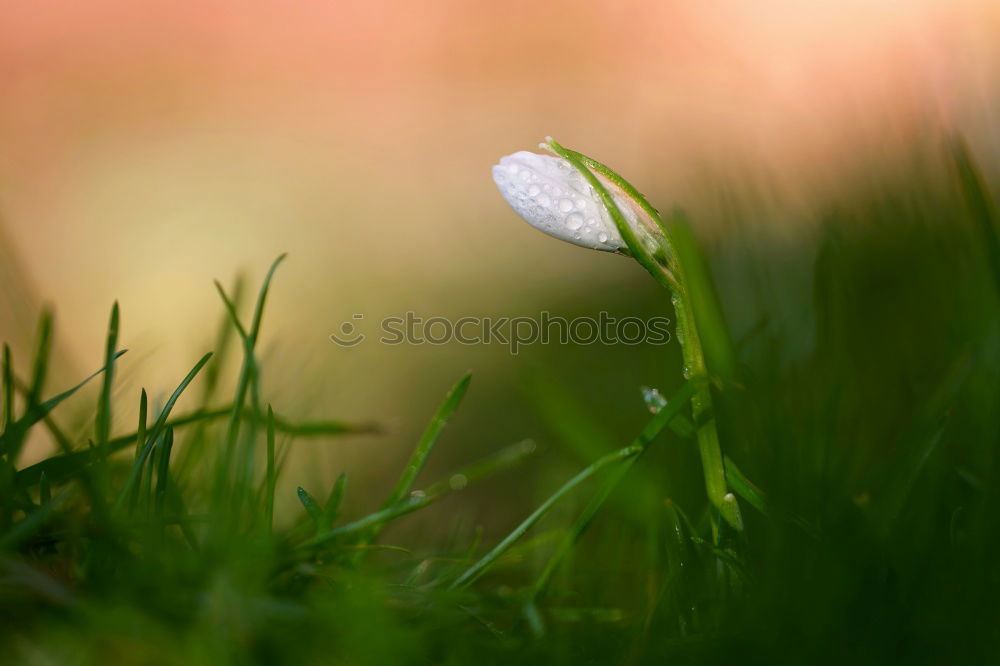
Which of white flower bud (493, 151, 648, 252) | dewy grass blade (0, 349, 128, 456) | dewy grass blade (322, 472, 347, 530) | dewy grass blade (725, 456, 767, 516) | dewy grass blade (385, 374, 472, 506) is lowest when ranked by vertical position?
dewy grass blade (725, 456, 767, 516)

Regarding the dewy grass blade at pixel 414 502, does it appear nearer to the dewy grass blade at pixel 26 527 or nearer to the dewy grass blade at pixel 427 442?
the dewy grass blade at pixel 427 442

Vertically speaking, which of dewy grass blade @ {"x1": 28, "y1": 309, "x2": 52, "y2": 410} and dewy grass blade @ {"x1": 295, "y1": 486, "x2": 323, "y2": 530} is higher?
dewy grass blade @ {"x1": 28, "y1": 309, "x2": 52, "y2": 410}

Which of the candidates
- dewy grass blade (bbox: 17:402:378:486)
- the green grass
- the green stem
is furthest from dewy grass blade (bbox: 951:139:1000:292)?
dewy grass blade (bbox: 17:402:378:486)

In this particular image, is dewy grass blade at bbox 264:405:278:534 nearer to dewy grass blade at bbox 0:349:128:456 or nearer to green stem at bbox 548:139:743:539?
dewy grass blade at bbox 0:349:128:456

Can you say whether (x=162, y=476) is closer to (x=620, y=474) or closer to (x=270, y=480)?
(x=270, y=480)

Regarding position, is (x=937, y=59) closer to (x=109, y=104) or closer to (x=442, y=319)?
(x=442, y=319)

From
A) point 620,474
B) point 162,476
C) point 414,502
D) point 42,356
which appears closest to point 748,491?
point 620,474

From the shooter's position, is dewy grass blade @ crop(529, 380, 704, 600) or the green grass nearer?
the green grass

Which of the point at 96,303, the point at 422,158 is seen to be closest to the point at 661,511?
the point at 96,303
